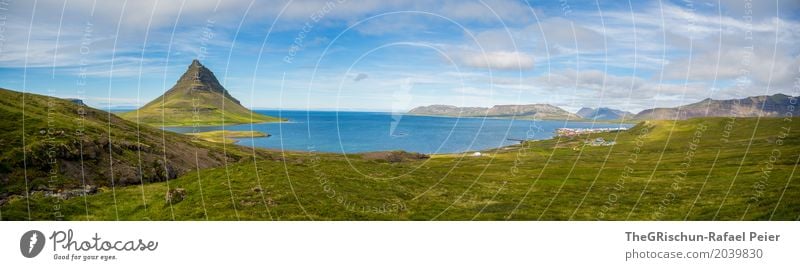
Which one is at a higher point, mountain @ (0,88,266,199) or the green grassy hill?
mountain @ (0,88,266,199)

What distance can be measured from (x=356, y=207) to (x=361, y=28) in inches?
644
